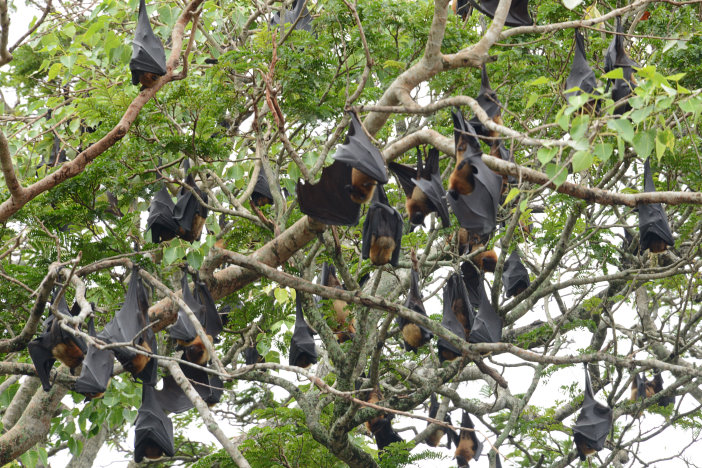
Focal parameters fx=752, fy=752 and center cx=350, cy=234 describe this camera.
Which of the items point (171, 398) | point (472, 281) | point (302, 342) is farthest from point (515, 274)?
point (171, 398)

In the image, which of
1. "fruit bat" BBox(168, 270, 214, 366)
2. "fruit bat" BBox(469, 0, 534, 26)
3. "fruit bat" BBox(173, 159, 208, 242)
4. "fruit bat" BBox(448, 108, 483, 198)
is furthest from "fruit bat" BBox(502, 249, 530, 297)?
"fruit bat" BBox(448, 108, 483, 198)

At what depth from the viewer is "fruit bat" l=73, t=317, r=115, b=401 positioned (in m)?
5.87

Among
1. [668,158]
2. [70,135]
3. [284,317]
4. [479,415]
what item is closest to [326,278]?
[284,317]

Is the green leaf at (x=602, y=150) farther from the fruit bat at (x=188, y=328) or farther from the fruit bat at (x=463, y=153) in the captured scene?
the fruit bat at (x=188, y=328)

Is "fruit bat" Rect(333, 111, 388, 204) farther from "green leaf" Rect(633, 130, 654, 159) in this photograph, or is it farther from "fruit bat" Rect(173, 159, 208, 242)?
"fruit bat" Rect(173, 159, 208, 242)

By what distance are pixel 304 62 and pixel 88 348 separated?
115 inches

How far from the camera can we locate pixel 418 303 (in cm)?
702

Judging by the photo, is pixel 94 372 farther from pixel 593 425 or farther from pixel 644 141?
pixel 593 425

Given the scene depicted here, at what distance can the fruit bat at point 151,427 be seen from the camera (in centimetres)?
695

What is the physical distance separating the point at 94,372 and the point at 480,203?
324 cm

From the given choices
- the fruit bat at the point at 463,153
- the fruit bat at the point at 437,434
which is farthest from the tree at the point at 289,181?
the fruit bat at the point at 437,434

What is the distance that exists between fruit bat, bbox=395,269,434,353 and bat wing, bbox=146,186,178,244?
7.64 ft

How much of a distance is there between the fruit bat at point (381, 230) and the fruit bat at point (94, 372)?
221 centimetres

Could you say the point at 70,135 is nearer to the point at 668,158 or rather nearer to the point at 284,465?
the point at 284,465
